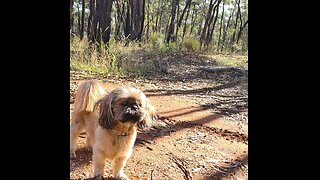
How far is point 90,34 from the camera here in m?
6.46

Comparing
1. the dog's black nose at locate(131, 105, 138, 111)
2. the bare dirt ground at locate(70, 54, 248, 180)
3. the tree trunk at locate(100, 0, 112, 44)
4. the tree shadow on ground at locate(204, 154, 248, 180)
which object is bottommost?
A: the tree shadow on ground at locate(204, 154, 248, 180)

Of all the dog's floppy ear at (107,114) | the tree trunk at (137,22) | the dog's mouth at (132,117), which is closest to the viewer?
the dog's mouth at (132,117)

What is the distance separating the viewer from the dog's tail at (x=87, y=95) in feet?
7.72

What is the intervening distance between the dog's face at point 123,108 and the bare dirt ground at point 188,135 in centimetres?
48

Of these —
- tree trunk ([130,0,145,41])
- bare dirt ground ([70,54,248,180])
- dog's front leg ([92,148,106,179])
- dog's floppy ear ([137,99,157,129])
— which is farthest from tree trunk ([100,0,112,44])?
dog's front leg ([92,148,106,179])

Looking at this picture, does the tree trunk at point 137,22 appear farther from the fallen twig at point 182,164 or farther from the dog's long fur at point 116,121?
the dog's long fur at point 116,121

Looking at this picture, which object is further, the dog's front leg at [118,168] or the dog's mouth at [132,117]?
the dog's front leg at [118,168]

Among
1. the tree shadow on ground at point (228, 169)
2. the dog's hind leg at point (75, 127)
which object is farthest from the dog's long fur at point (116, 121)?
the tree shadow on ground at point (228, 169)

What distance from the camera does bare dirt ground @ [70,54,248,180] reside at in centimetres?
241

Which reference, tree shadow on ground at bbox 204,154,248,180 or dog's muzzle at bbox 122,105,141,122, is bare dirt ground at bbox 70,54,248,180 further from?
dog's muzzle at bbox 122,105,141,122

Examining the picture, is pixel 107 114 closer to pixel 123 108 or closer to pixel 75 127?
pixel 123 108
